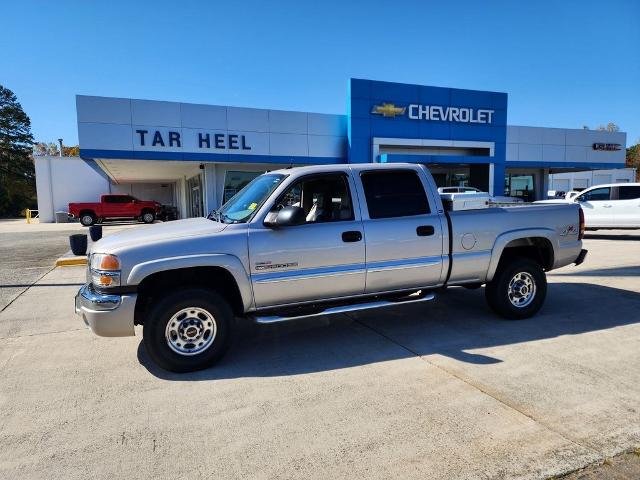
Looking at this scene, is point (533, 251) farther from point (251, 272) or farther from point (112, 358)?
point (112, 358)

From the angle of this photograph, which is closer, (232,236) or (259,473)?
(259,473)

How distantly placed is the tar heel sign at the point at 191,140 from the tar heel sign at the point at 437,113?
7099mm

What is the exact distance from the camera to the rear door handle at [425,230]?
5062 millimetres

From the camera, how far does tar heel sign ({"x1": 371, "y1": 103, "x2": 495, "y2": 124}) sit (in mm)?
22984

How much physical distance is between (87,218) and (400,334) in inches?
1164

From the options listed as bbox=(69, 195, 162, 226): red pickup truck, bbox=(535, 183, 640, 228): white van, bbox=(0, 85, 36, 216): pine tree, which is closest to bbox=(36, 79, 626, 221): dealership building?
bbox=(69, 195, 162, 226): red pickup truck

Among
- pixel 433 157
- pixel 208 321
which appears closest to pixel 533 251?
pixel 208 321

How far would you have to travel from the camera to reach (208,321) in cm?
437

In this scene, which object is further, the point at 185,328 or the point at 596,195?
the point at 596,195

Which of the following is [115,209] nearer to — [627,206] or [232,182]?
[232,182]

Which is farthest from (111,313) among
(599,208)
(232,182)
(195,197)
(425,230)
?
(195,197)

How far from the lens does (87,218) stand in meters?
29.8

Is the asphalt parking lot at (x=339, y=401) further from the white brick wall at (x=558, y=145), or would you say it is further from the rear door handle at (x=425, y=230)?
the white brick wall at (x=558, y=145)

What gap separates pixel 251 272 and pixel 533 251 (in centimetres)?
390
